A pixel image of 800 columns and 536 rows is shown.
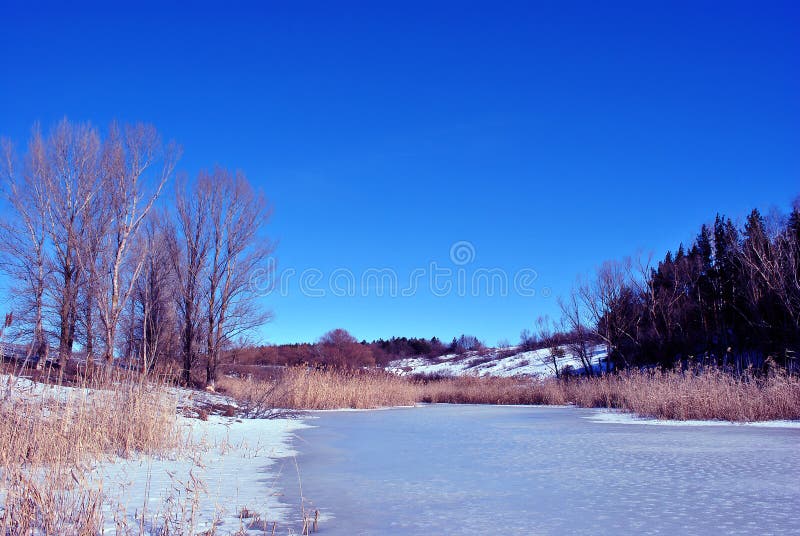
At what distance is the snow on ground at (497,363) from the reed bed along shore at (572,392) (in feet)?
47.9

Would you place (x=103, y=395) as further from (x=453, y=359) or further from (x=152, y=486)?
(x=453, y=359)

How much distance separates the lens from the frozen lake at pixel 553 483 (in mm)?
3271

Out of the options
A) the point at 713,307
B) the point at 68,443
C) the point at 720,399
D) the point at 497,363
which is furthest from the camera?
the point at 497,363

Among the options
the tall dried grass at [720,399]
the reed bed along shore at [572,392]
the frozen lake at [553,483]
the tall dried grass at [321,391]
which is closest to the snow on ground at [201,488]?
the frozen lake at [553,483]

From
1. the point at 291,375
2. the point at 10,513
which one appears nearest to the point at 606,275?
the point at 291,375

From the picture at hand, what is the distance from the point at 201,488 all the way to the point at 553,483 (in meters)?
2.76

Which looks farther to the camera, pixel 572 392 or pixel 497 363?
pixel 497 363

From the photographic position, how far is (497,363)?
49344mm

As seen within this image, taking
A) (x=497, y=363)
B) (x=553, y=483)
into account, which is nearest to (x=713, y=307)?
(x=497, y=363)

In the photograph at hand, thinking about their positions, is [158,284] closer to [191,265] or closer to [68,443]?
[191,265]

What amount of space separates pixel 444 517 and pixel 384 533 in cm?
52

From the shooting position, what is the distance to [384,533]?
3096 mm

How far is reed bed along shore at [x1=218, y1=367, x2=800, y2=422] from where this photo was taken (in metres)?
11.7

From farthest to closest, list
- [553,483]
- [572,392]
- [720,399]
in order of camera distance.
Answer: [572,392] → [720,399] → [553,483]
